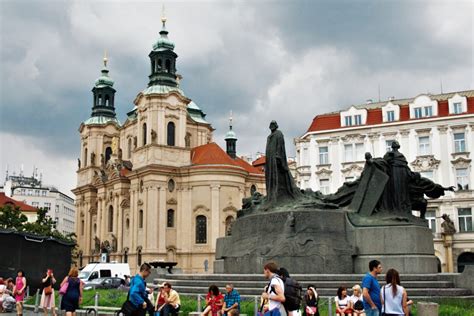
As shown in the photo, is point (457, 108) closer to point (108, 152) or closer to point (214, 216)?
point (214, 216)

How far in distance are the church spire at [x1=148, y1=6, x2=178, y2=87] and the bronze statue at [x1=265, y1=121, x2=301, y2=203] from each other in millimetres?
52207

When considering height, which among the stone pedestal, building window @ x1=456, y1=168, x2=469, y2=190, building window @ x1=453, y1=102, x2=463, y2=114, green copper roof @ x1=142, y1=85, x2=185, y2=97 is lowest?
the stone pedestal

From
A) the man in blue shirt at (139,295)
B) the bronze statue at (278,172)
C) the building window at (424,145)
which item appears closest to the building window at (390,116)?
the building window at (424,145)

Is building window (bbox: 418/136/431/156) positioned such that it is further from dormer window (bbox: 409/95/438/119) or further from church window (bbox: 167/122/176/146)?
church window (bbox: 167/122/176/146)

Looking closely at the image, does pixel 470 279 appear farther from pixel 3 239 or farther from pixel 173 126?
pixel 173 126

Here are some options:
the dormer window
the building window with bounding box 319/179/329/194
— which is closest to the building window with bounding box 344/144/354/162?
the building window with bounding box 319/179/329/194

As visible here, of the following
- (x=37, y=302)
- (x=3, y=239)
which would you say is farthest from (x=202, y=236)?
(x=37, y=302)

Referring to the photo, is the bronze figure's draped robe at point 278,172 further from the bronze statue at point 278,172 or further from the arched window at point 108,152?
the arched window at point 108,152

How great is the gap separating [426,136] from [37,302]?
34315 millimetres

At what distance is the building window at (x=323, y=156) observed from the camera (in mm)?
49731

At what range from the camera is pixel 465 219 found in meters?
43.8

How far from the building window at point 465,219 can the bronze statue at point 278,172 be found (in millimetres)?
28921

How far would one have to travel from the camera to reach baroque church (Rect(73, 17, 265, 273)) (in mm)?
64812

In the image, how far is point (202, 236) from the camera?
6631 centimetres
